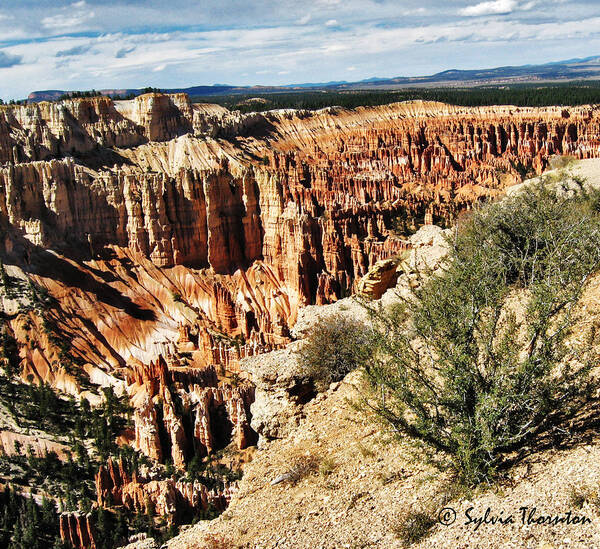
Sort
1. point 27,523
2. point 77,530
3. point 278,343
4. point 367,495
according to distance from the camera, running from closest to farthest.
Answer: point 367,495 → point 77,530 → point 27,523 → point 278,343

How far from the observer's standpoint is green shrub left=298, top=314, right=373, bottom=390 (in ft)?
59.8

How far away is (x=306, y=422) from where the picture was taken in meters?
16.7

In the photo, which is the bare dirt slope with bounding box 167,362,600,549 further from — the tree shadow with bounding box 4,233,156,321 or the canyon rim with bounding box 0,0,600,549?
the tree shadow with bounding box 4,233,156,321

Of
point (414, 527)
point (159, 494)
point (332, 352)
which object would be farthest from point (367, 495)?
point (159, 494)

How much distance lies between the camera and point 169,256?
→ 164 ft

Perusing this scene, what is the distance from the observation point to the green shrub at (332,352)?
1824 cm

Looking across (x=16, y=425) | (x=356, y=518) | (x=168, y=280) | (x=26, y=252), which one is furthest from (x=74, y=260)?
(x=356, y=518)

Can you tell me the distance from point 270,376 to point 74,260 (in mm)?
33942

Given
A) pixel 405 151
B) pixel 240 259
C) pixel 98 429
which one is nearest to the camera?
pixel 98 429

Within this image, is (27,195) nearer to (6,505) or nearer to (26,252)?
(26,252)
